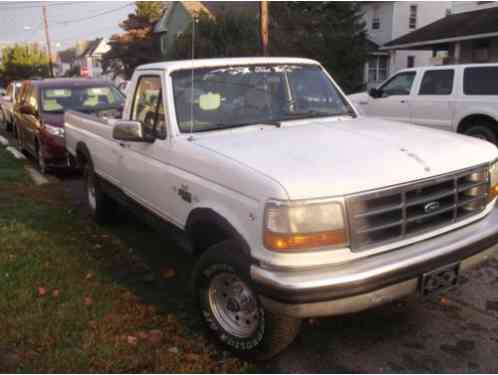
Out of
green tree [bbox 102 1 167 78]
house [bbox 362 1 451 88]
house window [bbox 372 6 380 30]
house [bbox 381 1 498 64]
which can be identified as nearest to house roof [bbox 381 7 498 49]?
house [bbox 381 1 498 64]

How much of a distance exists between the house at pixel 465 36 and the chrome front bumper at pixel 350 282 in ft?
64.2

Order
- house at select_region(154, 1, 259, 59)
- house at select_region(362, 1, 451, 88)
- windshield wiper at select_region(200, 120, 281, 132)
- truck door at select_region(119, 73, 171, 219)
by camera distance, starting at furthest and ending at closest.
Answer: house at select_region(154, 1, 259, 59) < house at select_region(362, 1, 451, 88) < truck door at select_region(119, 73, 171, 219) < windshield wiper at select_region(200, 120, 281, 132)

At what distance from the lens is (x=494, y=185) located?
142 inches

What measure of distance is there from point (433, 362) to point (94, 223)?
460 cm

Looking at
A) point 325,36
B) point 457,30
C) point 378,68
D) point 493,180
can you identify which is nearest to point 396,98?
point 493,180

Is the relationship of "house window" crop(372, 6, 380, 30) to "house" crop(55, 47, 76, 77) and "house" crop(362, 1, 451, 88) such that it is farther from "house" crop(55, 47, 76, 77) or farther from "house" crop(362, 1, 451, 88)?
"house" crop(55, 47, 76, 77)

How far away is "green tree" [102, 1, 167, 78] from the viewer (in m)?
44.2

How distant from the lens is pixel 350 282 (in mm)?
2703

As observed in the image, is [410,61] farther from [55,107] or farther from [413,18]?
[55,107]

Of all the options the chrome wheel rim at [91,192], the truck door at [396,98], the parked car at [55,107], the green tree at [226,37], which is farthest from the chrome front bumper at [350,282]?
the green tree at [226,37]

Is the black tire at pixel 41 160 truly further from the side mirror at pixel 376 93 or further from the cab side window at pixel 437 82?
Result: the cab side window at pixel 437 82

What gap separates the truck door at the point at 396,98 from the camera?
10523mm

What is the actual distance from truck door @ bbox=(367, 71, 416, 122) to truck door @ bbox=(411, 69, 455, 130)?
226mm

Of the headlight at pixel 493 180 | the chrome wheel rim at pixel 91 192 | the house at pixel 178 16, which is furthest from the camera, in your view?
the house at pixel 178 16
